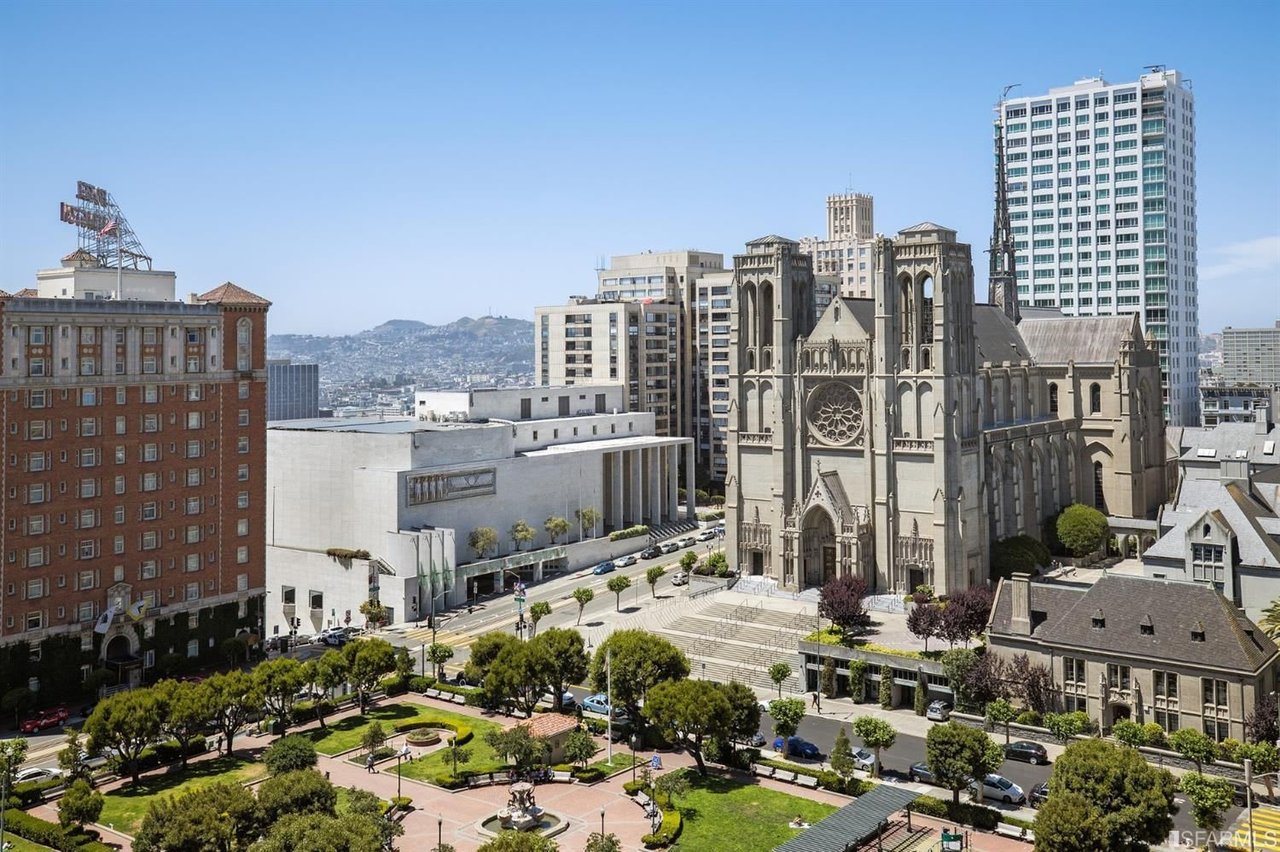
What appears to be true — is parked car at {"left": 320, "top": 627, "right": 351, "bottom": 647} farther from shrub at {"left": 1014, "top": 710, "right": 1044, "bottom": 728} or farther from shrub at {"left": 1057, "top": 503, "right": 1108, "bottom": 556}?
shrub at {"left": 1057, "top": 503, "right": 1108, "bottom": 556}

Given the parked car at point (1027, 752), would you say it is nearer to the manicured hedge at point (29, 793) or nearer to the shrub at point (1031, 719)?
the shrub at point (1031, 719)

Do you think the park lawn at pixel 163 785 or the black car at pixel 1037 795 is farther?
the black car at pixel 1037 795

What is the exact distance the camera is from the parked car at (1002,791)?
182 ft

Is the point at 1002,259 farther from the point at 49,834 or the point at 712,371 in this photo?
the point at 49,834

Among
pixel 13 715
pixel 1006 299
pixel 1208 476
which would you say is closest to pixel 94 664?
pixel 13 715

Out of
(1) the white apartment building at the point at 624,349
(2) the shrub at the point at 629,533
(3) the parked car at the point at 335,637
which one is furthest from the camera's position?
(1) the white apartment building at the point at 624,349

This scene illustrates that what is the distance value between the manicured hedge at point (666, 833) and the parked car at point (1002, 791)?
51.8 ft

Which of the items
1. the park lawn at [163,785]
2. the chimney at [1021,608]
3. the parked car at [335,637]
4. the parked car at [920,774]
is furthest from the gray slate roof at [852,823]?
the parked car at [335,637]

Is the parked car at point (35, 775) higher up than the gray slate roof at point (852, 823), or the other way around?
the gray slate roof at point (852, 823)

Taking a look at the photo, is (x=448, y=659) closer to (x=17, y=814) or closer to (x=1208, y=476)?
(x=17, y=814)

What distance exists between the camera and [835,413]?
100m

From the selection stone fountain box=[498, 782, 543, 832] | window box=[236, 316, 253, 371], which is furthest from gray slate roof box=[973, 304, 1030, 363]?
stone fountain box=[498, 782, 543, 832]

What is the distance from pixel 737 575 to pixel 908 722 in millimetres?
35944

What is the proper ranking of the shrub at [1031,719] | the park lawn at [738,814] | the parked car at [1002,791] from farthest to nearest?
the shrub at [1031,719]
the parked car at [1002,791]
the park lawn at [738,814]
